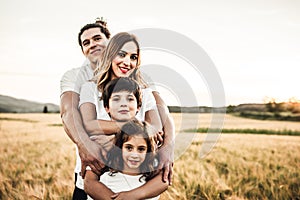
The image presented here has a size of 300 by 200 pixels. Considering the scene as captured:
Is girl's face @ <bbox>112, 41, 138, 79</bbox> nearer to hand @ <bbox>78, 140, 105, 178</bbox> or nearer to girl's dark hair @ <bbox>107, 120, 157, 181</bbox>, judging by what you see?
girl's dark hair @ <bbox>107, 120, 157, 181</bbox>

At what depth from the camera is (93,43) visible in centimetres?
230

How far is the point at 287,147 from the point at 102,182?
3.03m

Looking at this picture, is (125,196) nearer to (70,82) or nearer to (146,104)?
(146,104)

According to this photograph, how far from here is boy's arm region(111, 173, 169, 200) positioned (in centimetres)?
205

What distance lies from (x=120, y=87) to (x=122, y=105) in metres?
0.09

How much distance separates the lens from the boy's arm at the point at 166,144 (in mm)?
2068

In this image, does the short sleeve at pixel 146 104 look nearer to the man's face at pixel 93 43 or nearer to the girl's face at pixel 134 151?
the girl's face at pixel 134 151

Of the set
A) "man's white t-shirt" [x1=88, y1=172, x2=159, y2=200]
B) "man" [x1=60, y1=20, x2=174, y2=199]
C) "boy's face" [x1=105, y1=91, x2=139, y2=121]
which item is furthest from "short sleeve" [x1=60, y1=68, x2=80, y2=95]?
"man's white t-shirt" [x1=88, y1=172, x2=159, y2=200]

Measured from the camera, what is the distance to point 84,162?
2.03 m

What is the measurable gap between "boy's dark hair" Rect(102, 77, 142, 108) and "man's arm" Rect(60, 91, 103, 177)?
0.16 meters

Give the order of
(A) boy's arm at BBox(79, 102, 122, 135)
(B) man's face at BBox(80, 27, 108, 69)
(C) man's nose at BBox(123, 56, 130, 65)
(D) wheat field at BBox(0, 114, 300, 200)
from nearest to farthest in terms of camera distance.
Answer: (A) boy's arm at BBox(79, 102, 122, 135) → (C) man's nose at BBox(123, 56, 130, 65) → (B) man's face at BBox(80, 27, 108, 69) → (D) wheat field at BBox(0, 114, 300, 200)

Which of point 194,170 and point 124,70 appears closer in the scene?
point 124,70

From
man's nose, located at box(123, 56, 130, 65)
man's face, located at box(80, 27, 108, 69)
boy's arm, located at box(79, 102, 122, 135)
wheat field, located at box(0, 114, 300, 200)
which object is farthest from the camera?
wheat field, located at box(0, 114, 300, 200)

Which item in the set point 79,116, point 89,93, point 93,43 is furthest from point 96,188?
point 93,43
